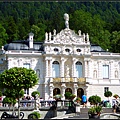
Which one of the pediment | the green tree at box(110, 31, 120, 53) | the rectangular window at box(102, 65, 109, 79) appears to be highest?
the green tree at box(110, 31, 120, 53)

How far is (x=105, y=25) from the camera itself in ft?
350

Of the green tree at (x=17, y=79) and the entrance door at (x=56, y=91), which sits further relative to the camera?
the entrance door at (x=56, y=91)

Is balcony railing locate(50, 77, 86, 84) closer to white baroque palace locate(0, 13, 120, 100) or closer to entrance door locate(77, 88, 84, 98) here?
white baroque palace locate(0, 13, 120, 100)

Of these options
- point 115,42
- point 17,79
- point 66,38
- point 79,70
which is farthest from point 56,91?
point 115,42

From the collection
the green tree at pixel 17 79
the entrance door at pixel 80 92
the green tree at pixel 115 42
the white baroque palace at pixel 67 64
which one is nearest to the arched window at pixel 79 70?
the white baroque palace at pixel 67 64

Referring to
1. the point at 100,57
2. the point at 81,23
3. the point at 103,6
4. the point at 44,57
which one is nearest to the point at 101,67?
the point at 100,57

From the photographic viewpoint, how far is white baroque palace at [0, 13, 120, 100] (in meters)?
59.2

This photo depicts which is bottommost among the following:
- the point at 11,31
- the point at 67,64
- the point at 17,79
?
the point at 17,79

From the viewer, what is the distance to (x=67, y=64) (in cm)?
6056

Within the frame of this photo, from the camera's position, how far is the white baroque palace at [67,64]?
59250mm

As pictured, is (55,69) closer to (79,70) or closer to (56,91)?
(56,91)

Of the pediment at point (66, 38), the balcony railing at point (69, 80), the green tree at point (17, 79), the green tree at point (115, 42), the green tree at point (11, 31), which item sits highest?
the green tree at point (11, 31)

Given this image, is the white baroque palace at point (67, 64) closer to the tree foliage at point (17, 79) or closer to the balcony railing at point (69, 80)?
the balcony railing at point (69, 80)

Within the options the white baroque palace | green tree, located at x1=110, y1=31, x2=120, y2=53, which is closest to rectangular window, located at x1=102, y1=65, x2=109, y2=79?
the white baroque palace
